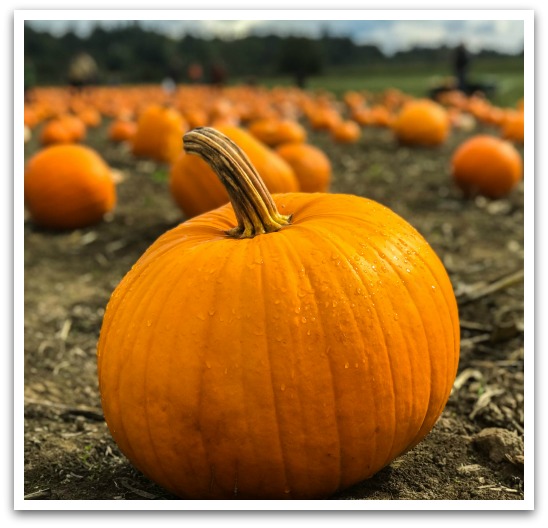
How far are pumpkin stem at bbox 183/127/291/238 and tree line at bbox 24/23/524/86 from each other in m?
15.1

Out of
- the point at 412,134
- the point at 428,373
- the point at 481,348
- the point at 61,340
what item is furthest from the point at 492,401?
the point at 412,134

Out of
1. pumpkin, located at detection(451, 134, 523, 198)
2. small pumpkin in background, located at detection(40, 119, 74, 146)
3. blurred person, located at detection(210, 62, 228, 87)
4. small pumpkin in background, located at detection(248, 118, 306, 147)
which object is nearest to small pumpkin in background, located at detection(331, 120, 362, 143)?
small pumpkin in background, located at detection(248, 118, 306, 147)

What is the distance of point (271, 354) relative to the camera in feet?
7.54

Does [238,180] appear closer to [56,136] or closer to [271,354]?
[271,354]

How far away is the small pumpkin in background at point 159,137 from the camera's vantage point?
1102 centimetres

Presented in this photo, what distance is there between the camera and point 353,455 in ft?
7.98

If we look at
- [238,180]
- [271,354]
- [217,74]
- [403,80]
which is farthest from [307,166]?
[403,80]

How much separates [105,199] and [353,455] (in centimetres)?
527

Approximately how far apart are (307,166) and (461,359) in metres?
3.80

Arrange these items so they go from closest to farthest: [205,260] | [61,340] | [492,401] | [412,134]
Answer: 1. [205,260]
2. [492,401]
3. [61,340]
4. [412,134]

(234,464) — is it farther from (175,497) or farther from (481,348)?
(481,348)

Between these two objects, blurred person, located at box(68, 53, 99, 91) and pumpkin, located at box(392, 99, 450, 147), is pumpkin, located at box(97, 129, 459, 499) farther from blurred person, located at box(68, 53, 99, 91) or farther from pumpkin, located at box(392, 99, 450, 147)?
blurred person, located at box(68, 53, 99, 91)

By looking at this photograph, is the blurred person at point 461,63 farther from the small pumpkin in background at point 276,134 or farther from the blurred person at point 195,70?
the blurred person at point 195,70

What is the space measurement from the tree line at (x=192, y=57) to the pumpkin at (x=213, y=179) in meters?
11.6
